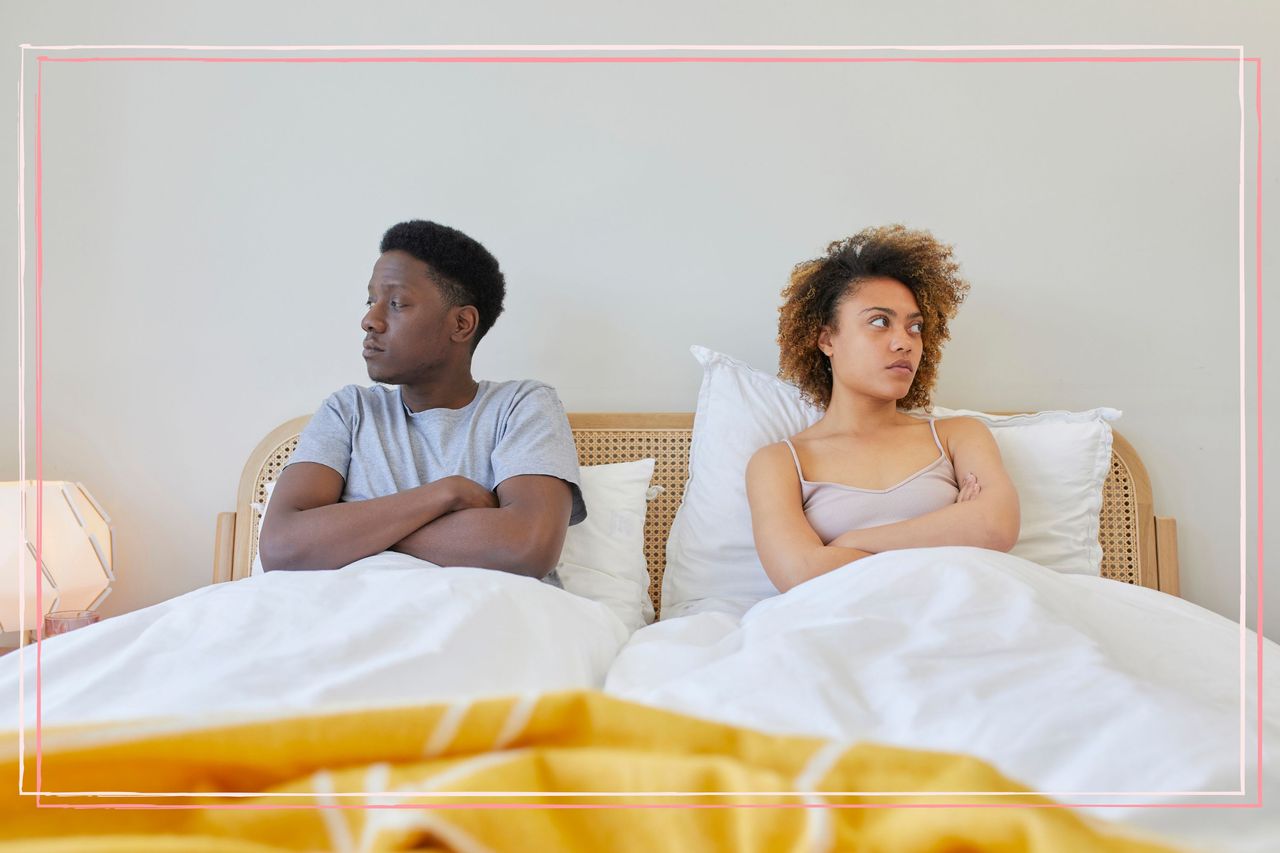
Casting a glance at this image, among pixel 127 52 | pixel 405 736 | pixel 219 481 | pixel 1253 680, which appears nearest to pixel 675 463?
pixel 219 481

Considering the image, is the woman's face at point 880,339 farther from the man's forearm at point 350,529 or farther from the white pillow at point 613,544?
the man's forearm at point 350,529

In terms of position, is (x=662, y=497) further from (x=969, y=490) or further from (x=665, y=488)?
(x=969, y=490)

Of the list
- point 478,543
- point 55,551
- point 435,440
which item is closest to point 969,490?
point 478,543

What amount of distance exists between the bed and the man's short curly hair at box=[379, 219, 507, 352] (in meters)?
0.68

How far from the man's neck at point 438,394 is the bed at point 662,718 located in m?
0.54

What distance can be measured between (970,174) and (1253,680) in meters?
1.02

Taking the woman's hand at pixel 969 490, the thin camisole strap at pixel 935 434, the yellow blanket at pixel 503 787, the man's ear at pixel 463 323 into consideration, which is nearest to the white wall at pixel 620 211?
the man's ear at pixel 463 323

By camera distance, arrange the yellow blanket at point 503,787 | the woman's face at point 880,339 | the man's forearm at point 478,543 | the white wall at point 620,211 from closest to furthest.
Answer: the yellow blanket at point 503,787 → the man's forearm at point 478,543 → the woman's face at point 880,339 → the white wall at point 620,211

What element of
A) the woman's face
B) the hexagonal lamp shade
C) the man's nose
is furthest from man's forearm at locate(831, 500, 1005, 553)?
the hexagonal lamp shade

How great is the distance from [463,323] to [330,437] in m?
0.30

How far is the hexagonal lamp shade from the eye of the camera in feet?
5.31

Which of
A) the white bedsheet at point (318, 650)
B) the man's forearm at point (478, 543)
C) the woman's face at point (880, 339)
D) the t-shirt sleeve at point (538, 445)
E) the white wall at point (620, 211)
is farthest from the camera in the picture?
the white wall at point (620, 211)

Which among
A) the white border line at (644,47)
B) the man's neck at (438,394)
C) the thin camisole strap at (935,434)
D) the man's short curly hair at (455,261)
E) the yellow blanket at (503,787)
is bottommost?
the yellow blanket at (503,787)

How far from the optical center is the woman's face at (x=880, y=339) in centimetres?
155
